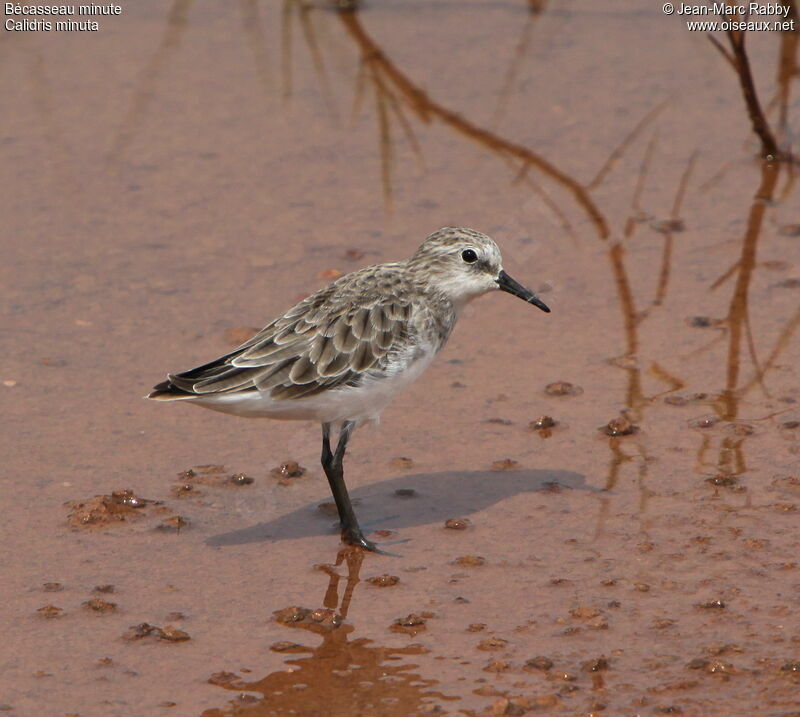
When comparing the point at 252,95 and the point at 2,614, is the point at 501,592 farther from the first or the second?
the point at 252,95

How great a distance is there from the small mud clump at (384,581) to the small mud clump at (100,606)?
50.2 inches

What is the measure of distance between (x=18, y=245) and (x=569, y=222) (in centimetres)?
404

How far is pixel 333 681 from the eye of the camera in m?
6.10

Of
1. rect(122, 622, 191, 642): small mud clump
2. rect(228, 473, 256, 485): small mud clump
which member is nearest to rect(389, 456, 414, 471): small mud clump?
rect(228, 473, 256, 485): small mud clump

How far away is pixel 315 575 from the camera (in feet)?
22.9

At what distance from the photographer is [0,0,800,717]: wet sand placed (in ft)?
20.4

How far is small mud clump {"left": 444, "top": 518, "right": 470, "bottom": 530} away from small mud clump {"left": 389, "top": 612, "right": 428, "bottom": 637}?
937mm

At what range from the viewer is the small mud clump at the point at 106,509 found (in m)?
7.26

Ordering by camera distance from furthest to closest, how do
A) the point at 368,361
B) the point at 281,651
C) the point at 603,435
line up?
the point at 603,435, the point at 368,361, the point at 281,651

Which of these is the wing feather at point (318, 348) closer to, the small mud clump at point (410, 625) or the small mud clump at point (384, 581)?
the small mud clump at point (384, 581)

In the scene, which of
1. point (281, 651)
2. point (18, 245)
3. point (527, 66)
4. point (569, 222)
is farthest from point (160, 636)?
point (527, 66)

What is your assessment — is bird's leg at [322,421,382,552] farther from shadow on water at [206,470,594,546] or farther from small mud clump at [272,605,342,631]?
small mud clump at [272,605,342,631]

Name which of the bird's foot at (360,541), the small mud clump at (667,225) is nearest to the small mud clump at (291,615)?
the bird's foot at (360,541)

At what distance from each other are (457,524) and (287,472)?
1077 mm
